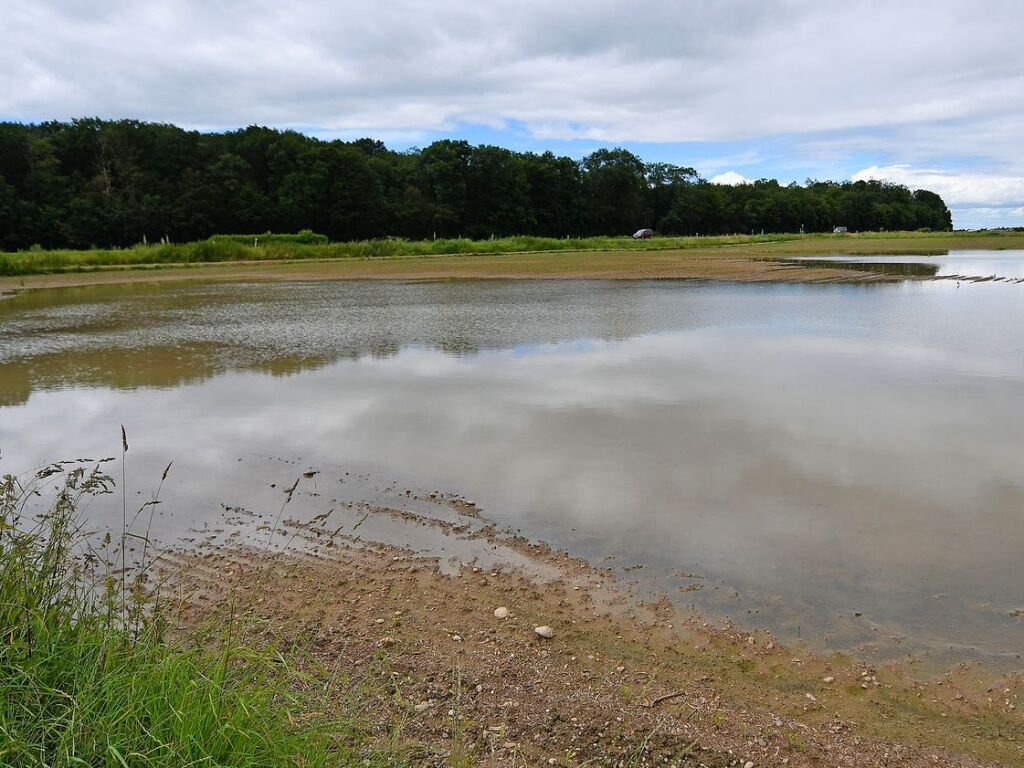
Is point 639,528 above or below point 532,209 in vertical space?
below

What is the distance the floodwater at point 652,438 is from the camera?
4824 mm

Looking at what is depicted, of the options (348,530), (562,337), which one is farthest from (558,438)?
(562,337)

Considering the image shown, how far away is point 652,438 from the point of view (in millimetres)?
7660

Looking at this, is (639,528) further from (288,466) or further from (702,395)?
(702,395)

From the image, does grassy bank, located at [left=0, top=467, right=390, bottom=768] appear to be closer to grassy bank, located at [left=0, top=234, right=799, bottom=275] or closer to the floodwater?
the floodwater

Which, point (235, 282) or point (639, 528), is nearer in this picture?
point (639, 528)

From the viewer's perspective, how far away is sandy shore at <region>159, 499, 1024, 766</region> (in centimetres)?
318

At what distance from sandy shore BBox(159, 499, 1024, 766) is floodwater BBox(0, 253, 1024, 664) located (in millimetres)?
385

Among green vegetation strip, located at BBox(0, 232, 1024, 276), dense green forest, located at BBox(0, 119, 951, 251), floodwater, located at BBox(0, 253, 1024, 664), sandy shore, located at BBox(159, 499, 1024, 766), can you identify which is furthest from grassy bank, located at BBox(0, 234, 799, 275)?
sandy shore, located at BBox(159, 499, 1024, 766)

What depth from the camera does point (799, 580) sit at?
15.5 feet

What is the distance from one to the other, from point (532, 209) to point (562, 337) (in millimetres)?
81034

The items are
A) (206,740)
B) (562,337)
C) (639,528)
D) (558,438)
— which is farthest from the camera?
(562,337)

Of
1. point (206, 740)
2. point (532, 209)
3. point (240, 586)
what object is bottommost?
point (240, 586)

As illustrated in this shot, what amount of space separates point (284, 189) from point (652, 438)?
72627 millimetres
